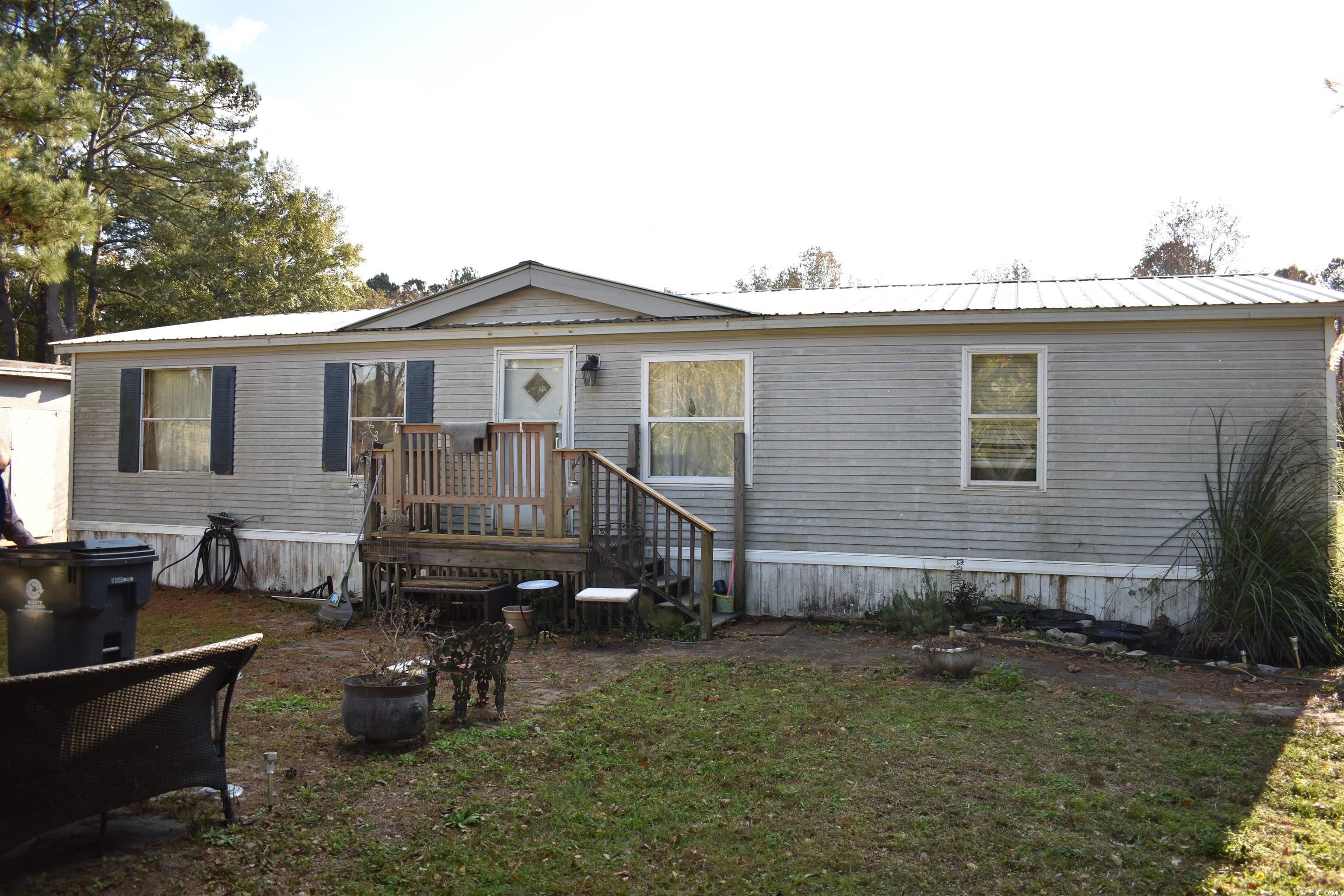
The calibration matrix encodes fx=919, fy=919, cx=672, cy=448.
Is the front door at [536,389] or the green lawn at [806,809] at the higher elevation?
the front door at [536,389]

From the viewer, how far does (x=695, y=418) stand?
9.95 meters

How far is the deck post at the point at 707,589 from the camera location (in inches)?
332

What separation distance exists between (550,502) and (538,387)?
6.91 feet

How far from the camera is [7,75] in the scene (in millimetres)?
8812

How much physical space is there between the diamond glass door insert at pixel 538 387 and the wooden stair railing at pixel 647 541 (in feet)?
4.55

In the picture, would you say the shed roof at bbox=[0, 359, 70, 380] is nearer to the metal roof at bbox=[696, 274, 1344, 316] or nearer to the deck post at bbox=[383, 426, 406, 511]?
the deck post at bbox=[383, 426, 406, 511]

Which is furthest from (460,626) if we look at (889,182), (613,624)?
(889,182)

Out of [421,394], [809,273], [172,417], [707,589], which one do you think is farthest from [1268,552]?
[809,273]

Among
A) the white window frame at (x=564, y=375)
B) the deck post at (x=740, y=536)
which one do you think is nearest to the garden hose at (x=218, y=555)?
the white window frame at (x=564, y=375)

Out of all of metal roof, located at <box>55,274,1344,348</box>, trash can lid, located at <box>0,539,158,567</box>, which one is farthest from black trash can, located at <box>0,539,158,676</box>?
metal roof, located at <box>55,274,1344,348</box>

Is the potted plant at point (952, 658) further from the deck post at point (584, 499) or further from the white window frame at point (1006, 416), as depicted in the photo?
the deck post at point (584, 499)

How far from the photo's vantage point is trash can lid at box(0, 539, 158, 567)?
14.6 feet

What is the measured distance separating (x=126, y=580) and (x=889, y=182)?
75.0 feet

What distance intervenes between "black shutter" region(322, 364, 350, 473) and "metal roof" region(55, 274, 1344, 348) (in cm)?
55
